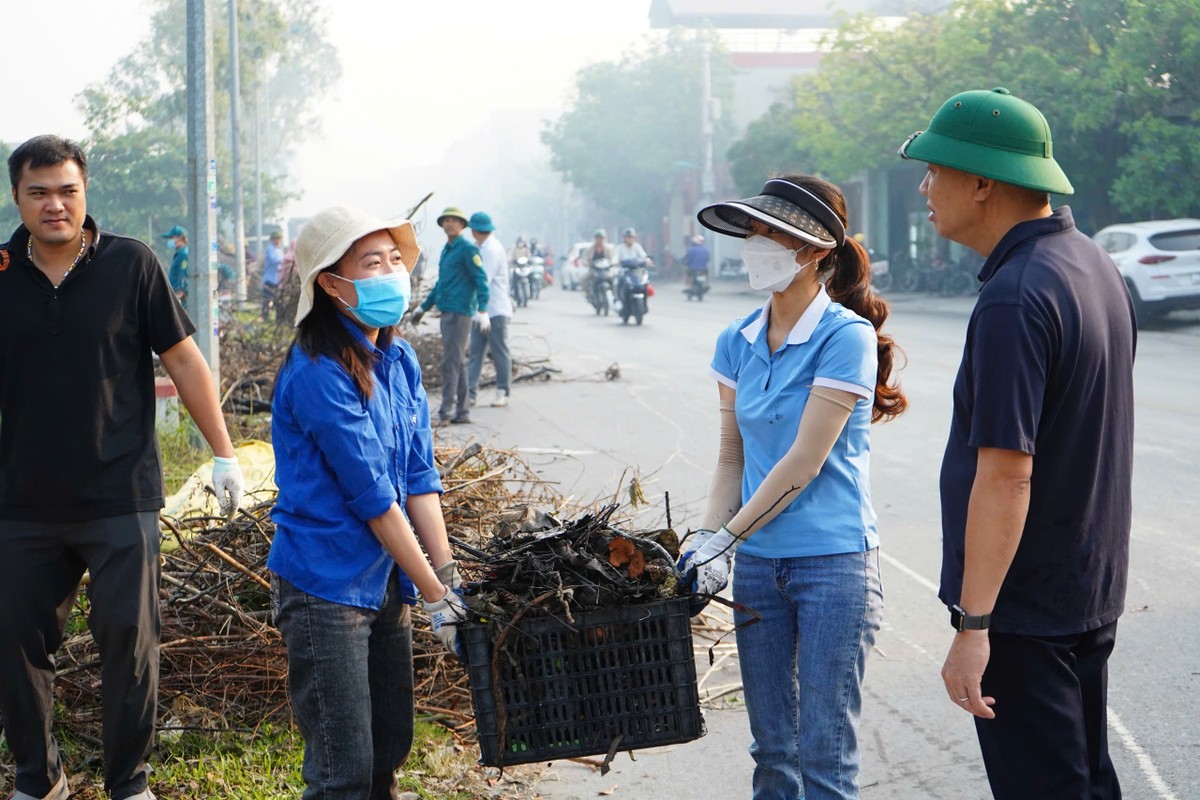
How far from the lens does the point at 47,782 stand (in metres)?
4.07

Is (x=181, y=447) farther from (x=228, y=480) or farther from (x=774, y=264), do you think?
(x=774, y=264)

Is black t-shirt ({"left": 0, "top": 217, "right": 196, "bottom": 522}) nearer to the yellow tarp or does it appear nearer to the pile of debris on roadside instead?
the pile of debris on roadside

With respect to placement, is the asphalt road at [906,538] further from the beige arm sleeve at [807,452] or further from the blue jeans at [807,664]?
the beige arm sleeve at [807,452]

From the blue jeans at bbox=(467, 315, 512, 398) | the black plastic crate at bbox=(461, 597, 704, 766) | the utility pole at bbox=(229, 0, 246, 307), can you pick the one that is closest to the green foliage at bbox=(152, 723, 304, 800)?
the black plastic crate at bbox=(461, 597, 704, 766)

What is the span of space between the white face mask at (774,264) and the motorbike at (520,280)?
32.2m

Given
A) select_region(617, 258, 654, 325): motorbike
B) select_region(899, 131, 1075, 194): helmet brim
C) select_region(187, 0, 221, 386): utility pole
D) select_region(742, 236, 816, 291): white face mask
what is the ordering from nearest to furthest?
select_region(899, 131, 1075, 194): helmet brim, select_region(742, 236, 816, 291): white face mask, select_region(187, 0, 221, 386): utility pole, select_region(617, 258, 654, 325): motorbike

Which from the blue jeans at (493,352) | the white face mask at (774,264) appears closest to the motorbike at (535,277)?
the blue jeans at (493,352)

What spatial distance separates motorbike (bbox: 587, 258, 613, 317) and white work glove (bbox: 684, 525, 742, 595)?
25210 mm

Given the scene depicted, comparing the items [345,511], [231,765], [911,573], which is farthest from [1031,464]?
[911,573]

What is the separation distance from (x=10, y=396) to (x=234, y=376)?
8.00 m

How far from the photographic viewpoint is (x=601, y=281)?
28.8 meters

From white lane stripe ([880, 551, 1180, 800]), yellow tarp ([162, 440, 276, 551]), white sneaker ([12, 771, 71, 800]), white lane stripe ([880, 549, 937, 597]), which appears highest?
yellow tarp ([162, 440, 276, 551])

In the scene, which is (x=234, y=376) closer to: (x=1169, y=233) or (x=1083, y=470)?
(x=1083, y=470)

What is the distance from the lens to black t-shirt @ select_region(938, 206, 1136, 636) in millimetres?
2682
